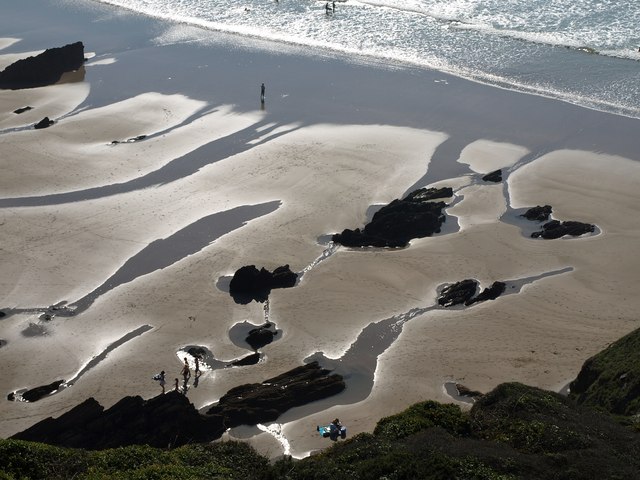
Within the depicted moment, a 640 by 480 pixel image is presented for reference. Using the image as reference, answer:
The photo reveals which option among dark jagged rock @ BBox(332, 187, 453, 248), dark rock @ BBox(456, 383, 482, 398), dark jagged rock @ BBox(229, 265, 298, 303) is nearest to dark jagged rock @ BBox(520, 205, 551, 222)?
dark jagged rock @ BBox(332, 187, 453, 248)

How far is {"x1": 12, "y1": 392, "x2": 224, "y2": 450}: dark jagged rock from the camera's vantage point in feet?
75.0

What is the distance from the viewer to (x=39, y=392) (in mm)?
25422

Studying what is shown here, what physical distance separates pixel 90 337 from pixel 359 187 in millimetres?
14073

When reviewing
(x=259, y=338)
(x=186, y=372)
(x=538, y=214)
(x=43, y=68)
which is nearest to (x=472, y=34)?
(x=538, y=214)

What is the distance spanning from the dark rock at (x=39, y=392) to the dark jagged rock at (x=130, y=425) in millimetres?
1993

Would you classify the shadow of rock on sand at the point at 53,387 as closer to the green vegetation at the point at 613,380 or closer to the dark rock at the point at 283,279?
the dark rock at the point at 283,279

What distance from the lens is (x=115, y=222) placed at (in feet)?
116

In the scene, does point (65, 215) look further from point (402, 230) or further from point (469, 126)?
point (469, 126)

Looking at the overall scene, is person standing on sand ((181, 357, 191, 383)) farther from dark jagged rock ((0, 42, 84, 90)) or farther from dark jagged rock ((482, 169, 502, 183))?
dark jagged rock ((0, 42, 84, 90))

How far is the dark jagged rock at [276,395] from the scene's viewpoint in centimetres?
2442

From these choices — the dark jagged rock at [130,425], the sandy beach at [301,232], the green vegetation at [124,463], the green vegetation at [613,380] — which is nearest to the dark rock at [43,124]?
the sandy beach at [301,232]

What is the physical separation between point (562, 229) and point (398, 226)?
6.15 m

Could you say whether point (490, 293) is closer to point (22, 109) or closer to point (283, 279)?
Answer: point (283, 279)

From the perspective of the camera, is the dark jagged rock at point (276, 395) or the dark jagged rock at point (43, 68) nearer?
the dark jagged rock at point (276, 395)
